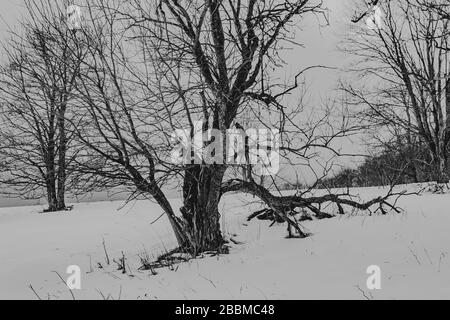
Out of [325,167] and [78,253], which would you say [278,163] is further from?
[78,253]

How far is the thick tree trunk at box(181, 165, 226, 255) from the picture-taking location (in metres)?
7.38

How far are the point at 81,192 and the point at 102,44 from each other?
272 centimetres

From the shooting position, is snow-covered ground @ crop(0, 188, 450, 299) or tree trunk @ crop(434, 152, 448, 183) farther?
tree trunk @ crop(434, 152, 448, 183)

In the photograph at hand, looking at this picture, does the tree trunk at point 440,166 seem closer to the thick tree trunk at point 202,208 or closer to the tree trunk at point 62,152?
the thick tree trunk at point 202,208

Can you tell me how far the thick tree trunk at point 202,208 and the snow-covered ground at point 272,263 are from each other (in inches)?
22.7

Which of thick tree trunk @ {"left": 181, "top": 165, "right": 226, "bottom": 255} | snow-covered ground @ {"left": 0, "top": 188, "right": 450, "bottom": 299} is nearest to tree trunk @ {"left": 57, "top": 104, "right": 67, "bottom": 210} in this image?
snow-covered ground @ {"left": 0, "top": 188, "right": 450, "bottom": 299}

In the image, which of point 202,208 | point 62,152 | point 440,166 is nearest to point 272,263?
point 202,208

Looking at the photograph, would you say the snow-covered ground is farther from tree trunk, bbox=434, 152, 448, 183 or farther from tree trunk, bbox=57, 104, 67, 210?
tree trunk, bbox=434, 152, 448, 183

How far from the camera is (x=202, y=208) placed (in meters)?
Result: 7.57

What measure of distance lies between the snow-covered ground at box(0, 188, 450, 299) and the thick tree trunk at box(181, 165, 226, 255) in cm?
58

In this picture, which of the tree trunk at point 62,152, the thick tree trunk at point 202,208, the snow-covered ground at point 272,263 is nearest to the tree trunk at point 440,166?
the snow-covered ground at point 272,263

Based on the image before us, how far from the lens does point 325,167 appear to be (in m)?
8.12

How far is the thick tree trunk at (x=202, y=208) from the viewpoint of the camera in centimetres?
738

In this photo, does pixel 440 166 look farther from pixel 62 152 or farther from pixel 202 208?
pixel 62 152
